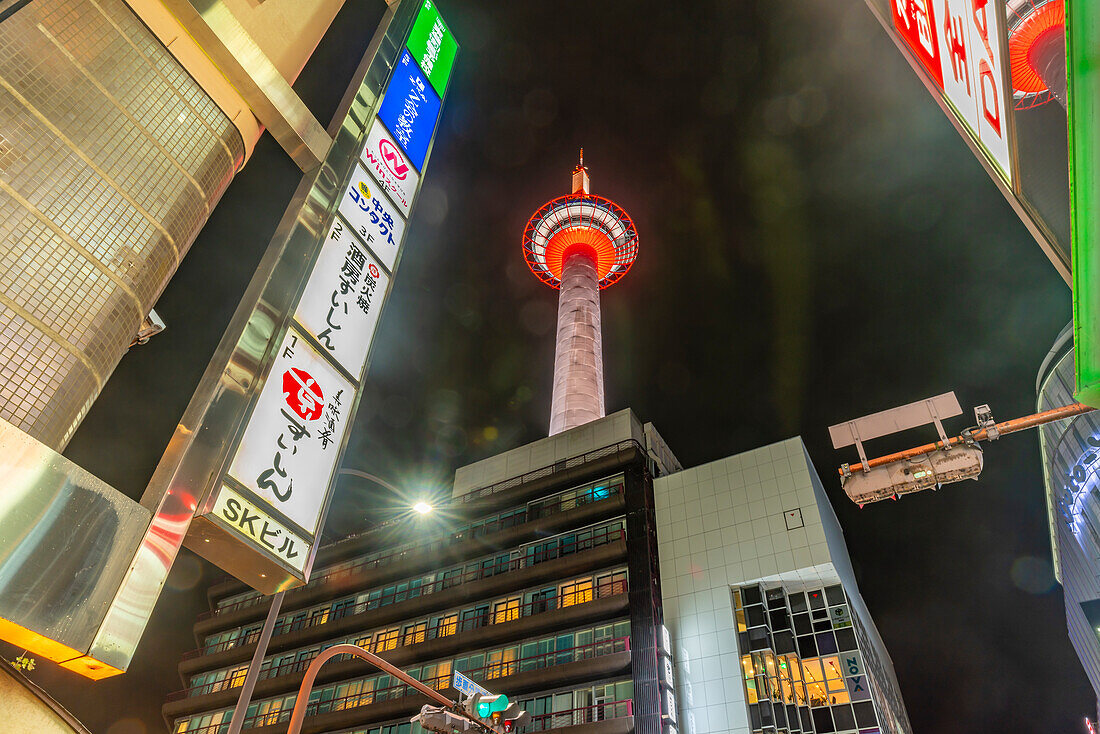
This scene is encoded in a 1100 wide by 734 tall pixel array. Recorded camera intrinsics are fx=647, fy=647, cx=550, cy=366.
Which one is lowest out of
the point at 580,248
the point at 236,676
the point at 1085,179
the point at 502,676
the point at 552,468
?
the point at 1085,179

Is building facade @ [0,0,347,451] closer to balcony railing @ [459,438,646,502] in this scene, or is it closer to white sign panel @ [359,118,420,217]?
white sign panel @ [359,118,420,217]

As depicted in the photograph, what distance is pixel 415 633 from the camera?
147 ft

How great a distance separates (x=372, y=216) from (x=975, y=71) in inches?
357

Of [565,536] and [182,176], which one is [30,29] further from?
[565,536]

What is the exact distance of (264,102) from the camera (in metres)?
10.1

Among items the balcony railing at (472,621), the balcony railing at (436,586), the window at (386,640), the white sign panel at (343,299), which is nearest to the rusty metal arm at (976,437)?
the white sign panel at (343,299)

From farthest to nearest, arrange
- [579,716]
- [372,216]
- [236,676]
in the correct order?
1. [236,676]
2. [579,716]
3. [372,216]

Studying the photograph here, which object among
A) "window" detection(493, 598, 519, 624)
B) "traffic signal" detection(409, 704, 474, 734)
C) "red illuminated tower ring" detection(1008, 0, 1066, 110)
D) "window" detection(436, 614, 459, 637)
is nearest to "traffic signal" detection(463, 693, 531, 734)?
"traffic signal" detection(409, 704, 474, 734)

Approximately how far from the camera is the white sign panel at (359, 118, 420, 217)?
12.1 metres

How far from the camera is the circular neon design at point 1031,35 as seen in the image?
3528 centimetres

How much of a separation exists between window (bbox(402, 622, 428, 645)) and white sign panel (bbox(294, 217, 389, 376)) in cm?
3899

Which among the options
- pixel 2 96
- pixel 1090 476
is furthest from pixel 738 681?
pixel 1090 476

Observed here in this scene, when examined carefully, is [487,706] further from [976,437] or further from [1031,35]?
[1031,35]

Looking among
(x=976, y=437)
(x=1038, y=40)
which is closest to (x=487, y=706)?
(x=976, y=437)
